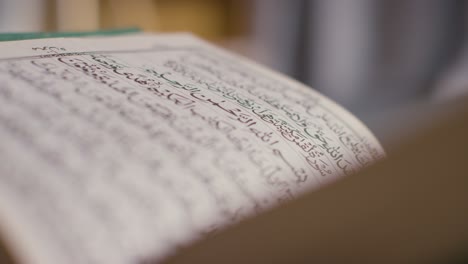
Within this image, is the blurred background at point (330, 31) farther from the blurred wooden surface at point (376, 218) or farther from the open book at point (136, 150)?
the blurred wooden surface at point (376, 218)

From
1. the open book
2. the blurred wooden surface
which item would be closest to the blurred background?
the open book

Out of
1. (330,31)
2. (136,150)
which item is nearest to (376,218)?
(136,150)

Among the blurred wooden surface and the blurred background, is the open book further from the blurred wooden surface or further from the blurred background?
the blurred background

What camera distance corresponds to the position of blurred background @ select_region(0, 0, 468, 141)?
1.27m

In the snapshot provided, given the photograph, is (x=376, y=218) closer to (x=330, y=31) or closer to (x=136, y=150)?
(x=136, y=150)

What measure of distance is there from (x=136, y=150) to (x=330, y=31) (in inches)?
49.5

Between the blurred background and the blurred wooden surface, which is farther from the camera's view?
the blurred background

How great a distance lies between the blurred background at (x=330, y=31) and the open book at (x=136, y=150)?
2.42ft

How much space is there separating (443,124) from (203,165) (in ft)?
0.46

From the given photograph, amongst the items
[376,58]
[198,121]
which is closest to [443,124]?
[198,121]

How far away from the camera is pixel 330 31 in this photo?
1481mm

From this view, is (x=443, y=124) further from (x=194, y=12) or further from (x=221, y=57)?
(x=194, y=12)

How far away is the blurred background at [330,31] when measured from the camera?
1267 millimetres

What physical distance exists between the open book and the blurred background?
Result: 0.74m
